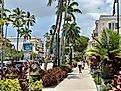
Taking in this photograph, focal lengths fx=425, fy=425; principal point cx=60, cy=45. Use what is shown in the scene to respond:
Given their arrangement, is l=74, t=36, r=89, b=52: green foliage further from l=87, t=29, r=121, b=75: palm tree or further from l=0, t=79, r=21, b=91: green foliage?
l=0, t=79, r=21, b=91: green foliage

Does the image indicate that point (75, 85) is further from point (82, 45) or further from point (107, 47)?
point (82, 45)

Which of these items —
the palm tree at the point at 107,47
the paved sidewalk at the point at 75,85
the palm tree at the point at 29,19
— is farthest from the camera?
the palm tree at the point at 29,19

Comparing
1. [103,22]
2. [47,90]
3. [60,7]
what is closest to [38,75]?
[47,90]

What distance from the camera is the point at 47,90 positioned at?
25.1 meters

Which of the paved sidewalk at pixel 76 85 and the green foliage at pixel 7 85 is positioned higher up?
the green foliage at pixel 7 85

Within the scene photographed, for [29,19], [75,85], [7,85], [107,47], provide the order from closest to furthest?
[7,85] → [107,47] → [75,85] → [29,19]

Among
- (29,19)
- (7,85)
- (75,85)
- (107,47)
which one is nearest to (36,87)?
(107,47)

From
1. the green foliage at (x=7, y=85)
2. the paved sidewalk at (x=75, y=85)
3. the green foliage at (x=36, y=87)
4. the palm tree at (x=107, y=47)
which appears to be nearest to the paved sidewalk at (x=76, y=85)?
the paved sidewalk at (x=75, y=85)

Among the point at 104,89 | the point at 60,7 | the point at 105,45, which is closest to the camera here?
the point at 104,89

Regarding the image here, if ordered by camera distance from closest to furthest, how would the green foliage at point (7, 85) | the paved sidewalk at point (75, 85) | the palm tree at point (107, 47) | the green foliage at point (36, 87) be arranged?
the green foliage at point (7, 85) → the green foliage at point (36, 87) → the palm tree at point (107, 47) → the paved sidewalk at point (75, 85)

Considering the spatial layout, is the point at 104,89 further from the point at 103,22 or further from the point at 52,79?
the point at 103,22

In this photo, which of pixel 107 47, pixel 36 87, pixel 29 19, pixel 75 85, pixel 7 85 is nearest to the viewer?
pixel 7 85

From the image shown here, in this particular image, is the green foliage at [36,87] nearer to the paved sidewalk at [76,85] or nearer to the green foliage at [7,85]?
the green foliage at [7,85]

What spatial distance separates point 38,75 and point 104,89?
8461mm
